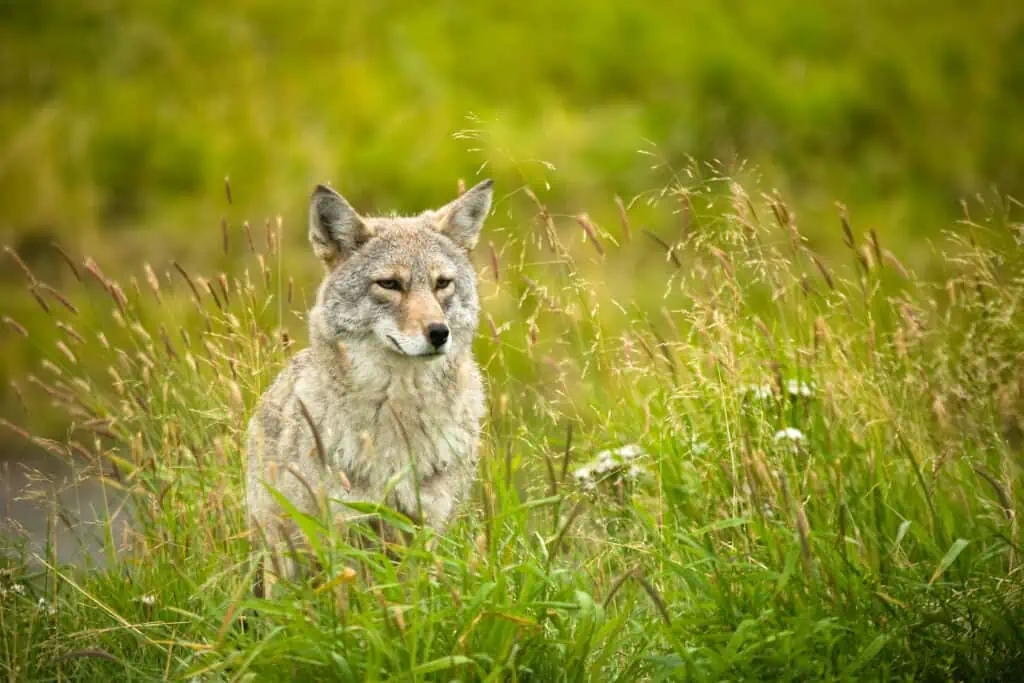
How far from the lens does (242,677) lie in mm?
3877

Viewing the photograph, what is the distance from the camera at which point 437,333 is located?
522cm

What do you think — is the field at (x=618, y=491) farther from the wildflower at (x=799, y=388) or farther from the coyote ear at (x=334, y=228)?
the coyote ear at (x=334, y=228)

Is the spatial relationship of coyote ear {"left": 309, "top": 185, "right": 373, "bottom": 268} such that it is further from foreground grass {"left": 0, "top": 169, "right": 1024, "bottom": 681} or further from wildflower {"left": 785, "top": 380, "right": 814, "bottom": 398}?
wildflower {"left": 785, "top": 380, "right": 814, "bottom": 398}

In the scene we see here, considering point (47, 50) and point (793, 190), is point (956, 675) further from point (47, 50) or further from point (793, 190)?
point (47, 50)

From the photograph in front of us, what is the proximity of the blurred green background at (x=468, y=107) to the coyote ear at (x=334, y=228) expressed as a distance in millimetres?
5543

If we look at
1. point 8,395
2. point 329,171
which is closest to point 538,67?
point 329,171

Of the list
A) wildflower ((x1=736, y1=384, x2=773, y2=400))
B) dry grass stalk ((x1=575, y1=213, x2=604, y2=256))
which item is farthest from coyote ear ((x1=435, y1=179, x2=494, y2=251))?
wildflower ((x1=736, y1=384, x2=773, y2=400))

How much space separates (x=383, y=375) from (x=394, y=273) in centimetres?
49

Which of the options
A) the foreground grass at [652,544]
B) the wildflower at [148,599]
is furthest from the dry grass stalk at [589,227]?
the wildflower at [148,599]

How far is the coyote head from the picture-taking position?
5.48 m

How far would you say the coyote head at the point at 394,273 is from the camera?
5477 mm

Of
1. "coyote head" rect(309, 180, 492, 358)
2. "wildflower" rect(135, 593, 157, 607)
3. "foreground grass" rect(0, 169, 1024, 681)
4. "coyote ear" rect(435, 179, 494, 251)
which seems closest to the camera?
"foreground grass" rect(0, 169, 1024, 681)

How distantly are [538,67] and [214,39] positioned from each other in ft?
12.5

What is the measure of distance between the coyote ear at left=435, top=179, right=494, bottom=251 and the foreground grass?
2.71 feet
